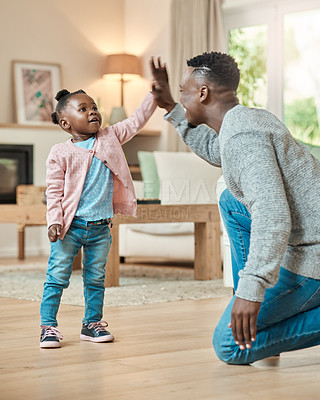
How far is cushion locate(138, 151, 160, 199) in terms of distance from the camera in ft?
18.0

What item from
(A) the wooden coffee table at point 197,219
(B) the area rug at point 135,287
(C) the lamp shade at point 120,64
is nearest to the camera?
(B) the area rug at point 135,287

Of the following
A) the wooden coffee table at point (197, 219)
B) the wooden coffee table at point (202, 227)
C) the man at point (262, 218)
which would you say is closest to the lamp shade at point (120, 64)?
the wooden coffee table at point (197, 219)

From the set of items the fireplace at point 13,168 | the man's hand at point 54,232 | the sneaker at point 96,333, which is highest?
the fireplace at point 13,168

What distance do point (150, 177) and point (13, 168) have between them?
1.40 m

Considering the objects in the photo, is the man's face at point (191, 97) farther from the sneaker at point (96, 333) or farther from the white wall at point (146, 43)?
the white wall at point (146, 43)

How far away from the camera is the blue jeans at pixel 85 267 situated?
234 cm

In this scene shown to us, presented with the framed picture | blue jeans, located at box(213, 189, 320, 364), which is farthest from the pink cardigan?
the framed picture

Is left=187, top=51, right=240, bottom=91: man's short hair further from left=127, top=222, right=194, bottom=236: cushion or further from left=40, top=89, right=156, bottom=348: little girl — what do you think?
left=127, top=222, right=194, bottom=236: cushion

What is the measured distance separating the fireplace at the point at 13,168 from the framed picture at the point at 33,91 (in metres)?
0.27

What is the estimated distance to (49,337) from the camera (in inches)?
89.2

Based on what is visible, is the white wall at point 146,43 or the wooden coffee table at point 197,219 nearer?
the wooden coffee table at point 197,219

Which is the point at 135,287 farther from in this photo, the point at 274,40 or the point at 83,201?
the point at 274,40

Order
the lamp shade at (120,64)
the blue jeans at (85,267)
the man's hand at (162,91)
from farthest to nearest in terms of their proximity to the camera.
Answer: the lamp shade at (120,64) < the blue jeans at (85,267) < the man's hand at (162,91)

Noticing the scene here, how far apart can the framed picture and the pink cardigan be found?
4091 mm
